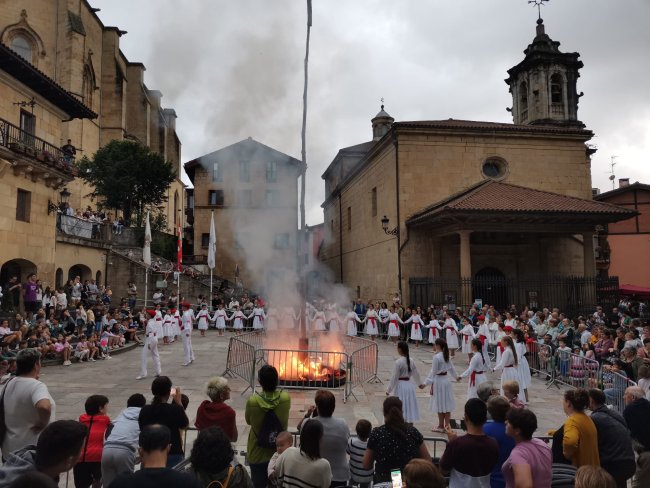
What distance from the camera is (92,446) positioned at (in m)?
4.42

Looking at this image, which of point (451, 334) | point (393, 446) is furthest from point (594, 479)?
point (451, 334)

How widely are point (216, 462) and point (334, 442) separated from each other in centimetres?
144

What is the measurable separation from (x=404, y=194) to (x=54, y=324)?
17012mm

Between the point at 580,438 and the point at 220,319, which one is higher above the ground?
the point at 580,438

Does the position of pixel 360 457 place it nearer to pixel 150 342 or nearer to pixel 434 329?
pixel 150 342

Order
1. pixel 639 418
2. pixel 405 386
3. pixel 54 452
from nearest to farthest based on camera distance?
pixel 54 452
pixel 639 418
pixel 405 386

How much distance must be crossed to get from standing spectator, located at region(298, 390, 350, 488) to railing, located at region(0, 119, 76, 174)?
17293 mm

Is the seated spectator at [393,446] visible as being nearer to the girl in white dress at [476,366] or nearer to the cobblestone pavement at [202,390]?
the cobblestone pavement at [202,390]

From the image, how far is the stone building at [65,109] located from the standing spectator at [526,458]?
18697mm

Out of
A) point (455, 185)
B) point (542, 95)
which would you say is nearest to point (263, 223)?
point (455, 185)

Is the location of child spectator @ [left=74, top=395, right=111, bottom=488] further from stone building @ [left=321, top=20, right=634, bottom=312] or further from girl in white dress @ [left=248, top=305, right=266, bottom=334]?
girl in white dress @ [left=248, top=305, right=266, bottom=334]

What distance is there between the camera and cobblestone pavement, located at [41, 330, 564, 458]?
904 centimetres

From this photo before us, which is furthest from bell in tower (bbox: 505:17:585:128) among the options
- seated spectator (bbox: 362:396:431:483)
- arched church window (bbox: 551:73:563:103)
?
seated spectator (bbox: 362:396:431:483)

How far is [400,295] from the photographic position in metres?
24.1
